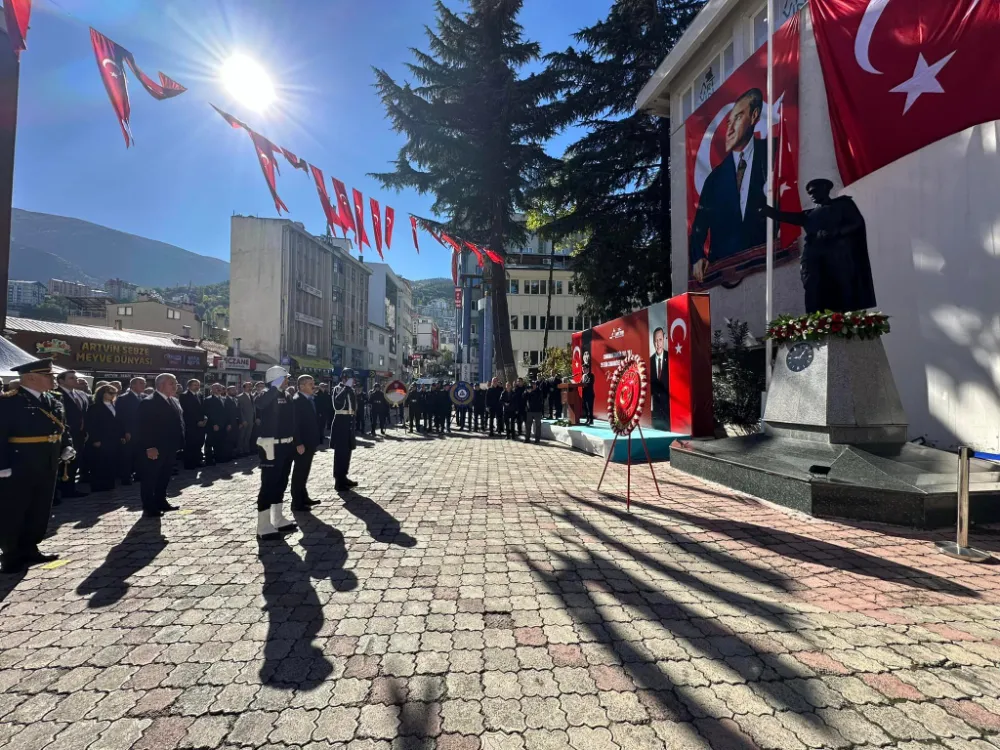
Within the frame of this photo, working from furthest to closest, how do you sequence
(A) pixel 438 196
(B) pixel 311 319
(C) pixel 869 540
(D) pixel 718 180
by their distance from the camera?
(B) pixel 311 319
(A) pixel 438 196
(D) pixel 718 180
(C) pixel 869 540

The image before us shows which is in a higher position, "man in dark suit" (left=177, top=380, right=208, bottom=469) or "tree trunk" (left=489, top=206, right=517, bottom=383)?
"tree trunk" (left=489, top=206, right=517, bottom=383)

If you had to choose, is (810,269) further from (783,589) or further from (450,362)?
(450,362)

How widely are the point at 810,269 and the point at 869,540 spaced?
455cm

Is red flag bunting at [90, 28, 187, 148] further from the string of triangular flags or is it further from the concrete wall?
the concrete wall

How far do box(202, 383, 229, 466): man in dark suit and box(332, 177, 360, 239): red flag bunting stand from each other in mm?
4963

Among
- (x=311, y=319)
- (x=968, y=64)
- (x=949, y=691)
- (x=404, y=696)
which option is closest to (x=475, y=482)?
(x=404, y=696)

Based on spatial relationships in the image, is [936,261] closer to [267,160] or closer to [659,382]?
[659,382]

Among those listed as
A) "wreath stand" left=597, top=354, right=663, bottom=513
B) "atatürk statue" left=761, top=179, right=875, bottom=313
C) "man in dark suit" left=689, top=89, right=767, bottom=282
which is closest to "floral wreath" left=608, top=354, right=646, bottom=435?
"wreath stand" left=597, top=354, right=663, bottom=513

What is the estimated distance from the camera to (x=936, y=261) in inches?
339

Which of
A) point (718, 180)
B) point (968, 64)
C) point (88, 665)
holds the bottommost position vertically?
point (88, 665)

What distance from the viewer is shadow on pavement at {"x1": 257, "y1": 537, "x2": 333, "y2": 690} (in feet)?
8.76

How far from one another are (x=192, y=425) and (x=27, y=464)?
5.95 metres

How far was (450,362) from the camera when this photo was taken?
9919 cm

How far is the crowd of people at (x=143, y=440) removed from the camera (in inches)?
175
